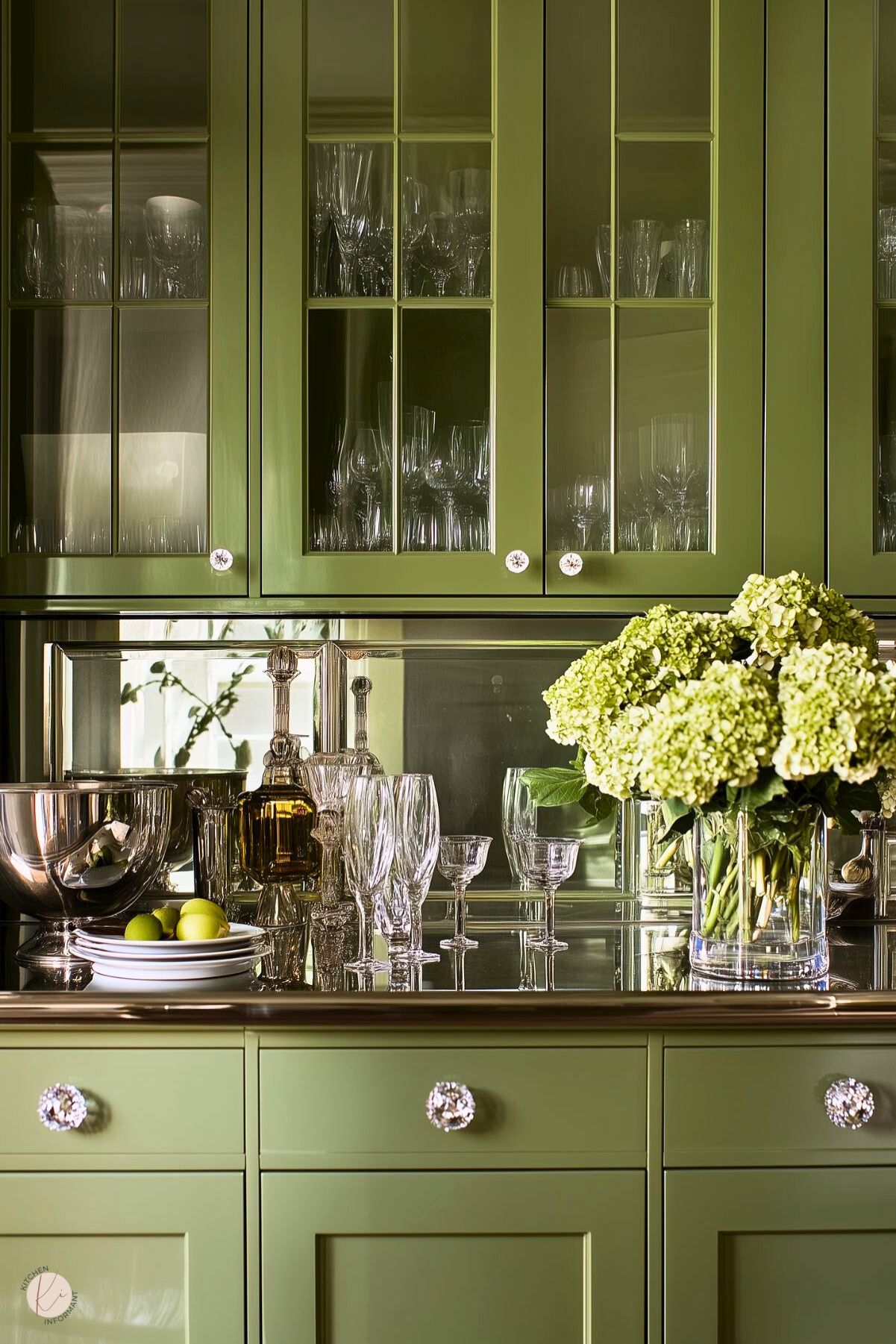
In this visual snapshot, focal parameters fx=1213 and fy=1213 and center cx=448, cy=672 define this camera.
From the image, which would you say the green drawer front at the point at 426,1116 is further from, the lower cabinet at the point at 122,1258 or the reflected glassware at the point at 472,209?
the reflected glassware at the point at 472,209

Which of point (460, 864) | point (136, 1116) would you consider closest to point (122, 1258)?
point (136, 1116)

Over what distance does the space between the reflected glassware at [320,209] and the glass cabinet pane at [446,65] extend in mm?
136

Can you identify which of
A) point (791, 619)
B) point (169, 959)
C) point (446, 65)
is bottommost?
point (169, 959)

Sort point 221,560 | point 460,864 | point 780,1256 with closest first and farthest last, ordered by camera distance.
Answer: point 780,1256
point 460,864
point 221,560

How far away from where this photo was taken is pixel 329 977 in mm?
1540

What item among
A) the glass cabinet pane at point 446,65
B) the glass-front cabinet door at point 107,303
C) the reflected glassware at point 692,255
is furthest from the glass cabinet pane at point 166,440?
the reflected glassware at point 692,255

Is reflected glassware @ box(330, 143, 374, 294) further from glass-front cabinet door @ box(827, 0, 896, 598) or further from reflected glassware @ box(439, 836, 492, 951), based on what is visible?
reflected glassware @ box(439, 836, 492, 951)

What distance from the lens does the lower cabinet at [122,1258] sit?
142 cm

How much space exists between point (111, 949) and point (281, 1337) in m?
0.50

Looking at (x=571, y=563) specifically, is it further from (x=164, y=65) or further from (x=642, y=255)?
(x=164, y=65)

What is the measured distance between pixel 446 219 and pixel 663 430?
465 mm

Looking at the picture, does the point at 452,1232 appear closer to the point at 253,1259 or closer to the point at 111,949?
the point at 253,1259

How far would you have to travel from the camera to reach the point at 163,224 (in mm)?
1873

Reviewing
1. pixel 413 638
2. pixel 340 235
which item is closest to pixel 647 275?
pixel 340 235
